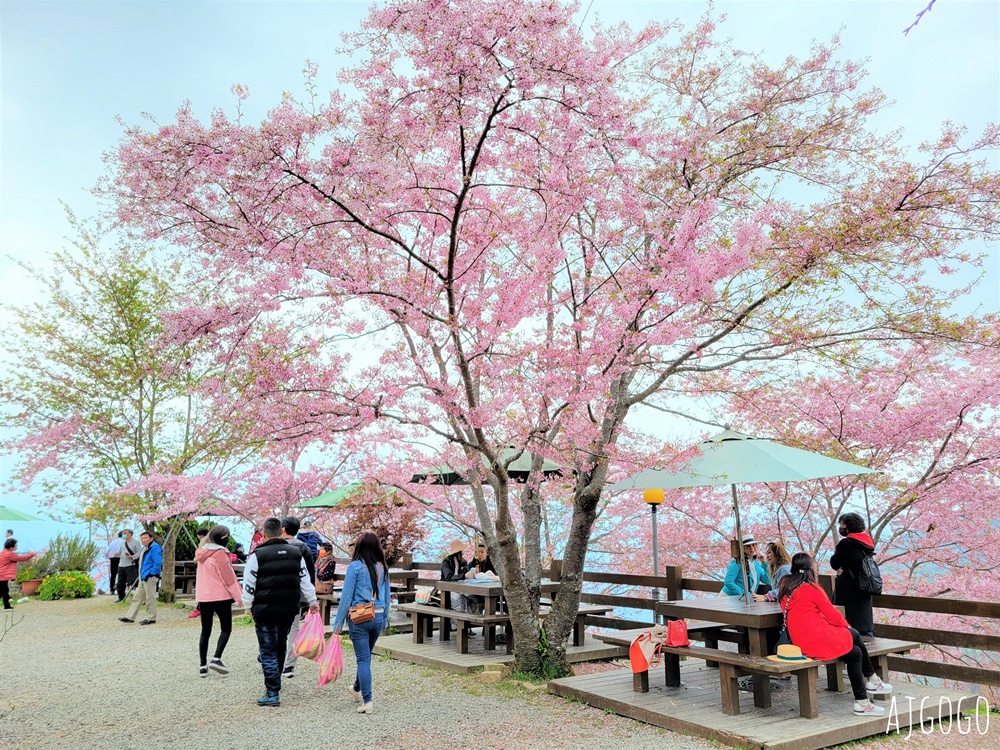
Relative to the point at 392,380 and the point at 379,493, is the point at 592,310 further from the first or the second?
the point at 379,493

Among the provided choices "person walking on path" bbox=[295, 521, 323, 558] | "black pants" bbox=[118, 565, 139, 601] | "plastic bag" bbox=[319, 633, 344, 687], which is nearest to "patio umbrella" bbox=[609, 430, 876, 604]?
"plastic bag" bbox=[319, 633, 344, 687]

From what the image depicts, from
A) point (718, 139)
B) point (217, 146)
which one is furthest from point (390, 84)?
point (718, 139)

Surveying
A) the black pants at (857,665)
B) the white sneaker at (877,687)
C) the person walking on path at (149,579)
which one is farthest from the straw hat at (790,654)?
the person walking on path at (149,579)

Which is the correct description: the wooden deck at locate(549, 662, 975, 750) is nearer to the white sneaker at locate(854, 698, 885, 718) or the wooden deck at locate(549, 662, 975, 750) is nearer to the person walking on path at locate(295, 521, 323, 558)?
the white sneaker at locate(854, 698, 885, 718)

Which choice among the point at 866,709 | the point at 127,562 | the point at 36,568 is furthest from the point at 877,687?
the point at 36,568

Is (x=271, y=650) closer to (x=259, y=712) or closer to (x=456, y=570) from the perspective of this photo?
(x=259, y=712)

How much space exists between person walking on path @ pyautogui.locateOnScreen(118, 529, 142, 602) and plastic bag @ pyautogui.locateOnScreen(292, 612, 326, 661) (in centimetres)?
1022

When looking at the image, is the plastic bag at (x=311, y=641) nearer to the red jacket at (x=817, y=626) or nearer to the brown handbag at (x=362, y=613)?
the brown handbag at (x=362, y=613)

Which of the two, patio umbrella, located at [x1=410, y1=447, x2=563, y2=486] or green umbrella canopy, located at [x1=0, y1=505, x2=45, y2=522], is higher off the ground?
patio umbrella, located at [x1=410, y1=447, x2=563, y2=486]

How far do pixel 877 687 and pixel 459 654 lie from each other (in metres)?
4.45

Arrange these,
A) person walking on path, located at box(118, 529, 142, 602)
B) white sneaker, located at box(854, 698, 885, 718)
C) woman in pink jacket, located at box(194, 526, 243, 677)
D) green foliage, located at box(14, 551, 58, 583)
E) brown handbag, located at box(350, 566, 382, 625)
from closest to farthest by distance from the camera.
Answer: white sneaker, located at box(854, 698, 885, 718), brown handbag, located at box(350, 566, 382, 625), woman in pink jacket, located at box(194, 526, 243, 677), person walking on path, located at box(118, 529, 142, 602), green foliage, located at box(14, 551, 58, 583)

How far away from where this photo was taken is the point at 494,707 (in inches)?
230

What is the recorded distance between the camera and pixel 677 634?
5715 millimetres

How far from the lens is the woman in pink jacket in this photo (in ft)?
22.0
